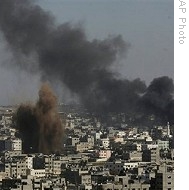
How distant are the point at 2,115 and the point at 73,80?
112 cm

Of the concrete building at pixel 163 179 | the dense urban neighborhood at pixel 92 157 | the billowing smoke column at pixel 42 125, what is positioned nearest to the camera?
the concrete building at pixel 163 179

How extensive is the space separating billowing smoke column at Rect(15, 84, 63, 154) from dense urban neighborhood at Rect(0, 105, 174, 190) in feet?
0.36

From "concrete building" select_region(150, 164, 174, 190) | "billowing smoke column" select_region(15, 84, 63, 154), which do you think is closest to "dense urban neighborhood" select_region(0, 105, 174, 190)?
"concrete building" select_region(150, 164, 174, 190)

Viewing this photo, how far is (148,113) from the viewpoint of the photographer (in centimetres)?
1006

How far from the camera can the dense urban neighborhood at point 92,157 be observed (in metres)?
6.19

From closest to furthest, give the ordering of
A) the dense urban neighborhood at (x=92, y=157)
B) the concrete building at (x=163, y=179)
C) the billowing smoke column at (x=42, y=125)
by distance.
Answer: the concrete building at (x=163, y=179), the dense urban neighborhood at (x=92, y=157), the billowing smoke column at (x=42, y=125)

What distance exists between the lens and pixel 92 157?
29.2 feet

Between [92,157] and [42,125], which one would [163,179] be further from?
[42,125]

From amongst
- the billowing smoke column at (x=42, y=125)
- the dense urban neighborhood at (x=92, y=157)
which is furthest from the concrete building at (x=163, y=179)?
the billowing smoke column at (x=42, y=125)

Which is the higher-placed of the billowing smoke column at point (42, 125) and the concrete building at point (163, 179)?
the billowing smoke column at point (42, 125)

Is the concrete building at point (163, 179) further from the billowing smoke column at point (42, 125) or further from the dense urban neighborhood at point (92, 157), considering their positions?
the billowing smoke column at point (42, 125)

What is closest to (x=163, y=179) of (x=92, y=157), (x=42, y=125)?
(x=92, y=157)

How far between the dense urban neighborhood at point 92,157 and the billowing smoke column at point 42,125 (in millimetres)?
110

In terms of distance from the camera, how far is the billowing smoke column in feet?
32.0
